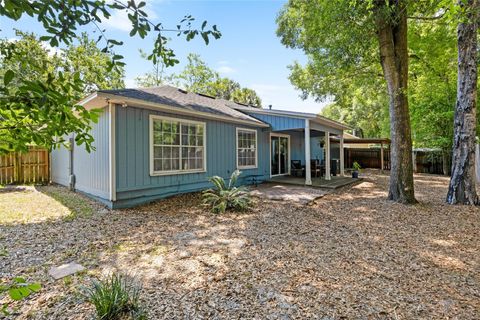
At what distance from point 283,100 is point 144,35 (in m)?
24.4

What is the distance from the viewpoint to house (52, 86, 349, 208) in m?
6.16

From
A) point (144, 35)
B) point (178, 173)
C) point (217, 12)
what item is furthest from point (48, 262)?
point (217, 12)

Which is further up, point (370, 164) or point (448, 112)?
point (448, 112)

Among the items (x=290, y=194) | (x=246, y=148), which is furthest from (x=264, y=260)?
(x=246, y=148)

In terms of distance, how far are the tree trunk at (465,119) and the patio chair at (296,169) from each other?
6120mm

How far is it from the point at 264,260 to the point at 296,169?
30.4 ft

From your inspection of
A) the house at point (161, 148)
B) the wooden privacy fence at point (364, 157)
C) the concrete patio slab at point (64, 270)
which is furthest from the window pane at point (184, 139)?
the wooden privacy fence at point (364, 157)

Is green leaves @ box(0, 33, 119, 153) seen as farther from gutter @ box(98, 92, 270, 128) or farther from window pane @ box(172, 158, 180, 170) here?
window pane @ box(172, 158, 180, 170)

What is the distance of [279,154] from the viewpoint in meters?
12.1

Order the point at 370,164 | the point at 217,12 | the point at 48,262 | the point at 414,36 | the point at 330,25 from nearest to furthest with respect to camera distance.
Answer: the point at 48,262 < the point at 217,12 < the point at 330,25 < the point at 414,36 < the point at 370,164

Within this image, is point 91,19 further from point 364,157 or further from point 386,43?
point 364,157

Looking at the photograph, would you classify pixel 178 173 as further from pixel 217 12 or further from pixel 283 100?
pixel 283 100

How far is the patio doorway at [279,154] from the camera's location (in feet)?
38.6

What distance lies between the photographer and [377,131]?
29.4 m
